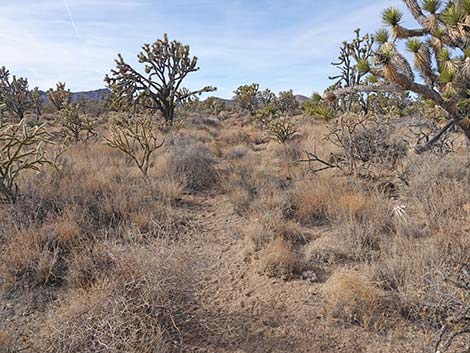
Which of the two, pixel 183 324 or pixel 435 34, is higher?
pixel 435 34

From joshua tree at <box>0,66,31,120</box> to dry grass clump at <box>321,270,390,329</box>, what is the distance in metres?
29.4

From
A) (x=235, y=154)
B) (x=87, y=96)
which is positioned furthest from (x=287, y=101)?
(x=87, y=96)

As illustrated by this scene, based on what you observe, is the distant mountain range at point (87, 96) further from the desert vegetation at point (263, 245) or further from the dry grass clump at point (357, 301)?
the dry grass clump at point (357, 301)

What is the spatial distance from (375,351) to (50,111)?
37989 mm

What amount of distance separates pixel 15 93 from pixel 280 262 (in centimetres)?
3050

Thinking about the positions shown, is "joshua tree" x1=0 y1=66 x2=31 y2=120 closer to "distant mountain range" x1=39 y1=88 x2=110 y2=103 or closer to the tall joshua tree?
"distant mountain range" x1=39 y1=88 x2=110 y2=103


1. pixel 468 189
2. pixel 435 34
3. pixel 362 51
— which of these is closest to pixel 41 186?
pixel 468 189

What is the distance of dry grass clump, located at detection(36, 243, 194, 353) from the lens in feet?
8.21

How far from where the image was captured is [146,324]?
8.84 ft

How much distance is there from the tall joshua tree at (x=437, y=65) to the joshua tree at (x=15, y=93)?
28.3 meters

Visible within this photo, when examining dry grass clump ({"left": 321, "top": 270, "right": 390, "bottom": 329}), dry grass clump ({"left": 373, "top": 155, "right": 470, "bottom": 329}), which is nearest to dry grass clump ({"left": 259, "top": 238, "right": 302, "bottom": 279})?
dry grass clump ({"left": 321, "top": 270, "right": 390, "bottom": 329})

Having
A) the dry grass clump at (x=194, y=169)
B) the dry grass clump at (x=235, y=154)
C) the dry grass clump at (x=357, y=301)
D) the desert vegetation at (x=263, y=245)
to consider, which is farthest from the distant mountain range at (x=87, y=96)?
the dry grass clump at (x=357, y=301)

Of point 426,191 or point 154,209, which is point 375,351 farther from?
point 154,209

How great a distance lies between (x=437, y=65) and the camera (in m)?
5.64
